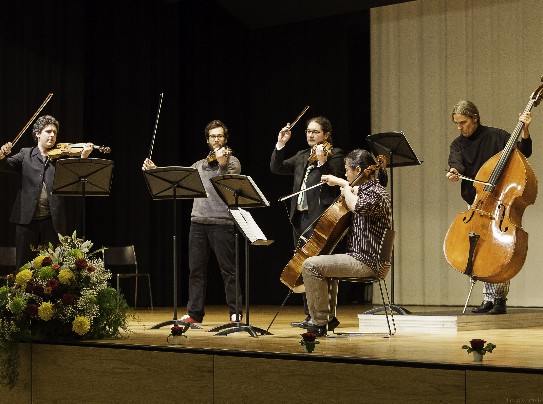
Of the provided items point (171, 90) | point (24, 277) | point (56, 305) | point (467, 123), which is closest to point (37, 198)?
point (24, 277)

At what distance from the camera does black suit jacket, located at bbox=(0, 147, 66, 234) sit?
6406 mm

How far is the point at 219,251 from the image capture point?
6.34 m

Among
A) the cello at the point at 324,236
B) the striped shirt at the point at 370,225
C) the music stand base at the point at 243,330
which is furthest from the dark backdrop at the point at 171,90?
the striped shirt at the point at 370,225

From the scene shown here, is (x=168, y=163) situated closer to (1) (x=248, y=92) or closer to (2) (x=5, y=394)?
(1) (x=248, y=92)

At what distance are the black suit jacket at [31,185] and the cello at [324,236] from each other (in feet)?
6.51

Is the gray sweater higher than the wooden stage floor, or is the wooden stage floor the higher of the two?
the gray sweater

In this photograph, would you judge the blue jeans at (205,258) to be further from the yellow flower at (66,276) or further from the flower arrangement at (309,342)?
the flower arrangement at (309,342)

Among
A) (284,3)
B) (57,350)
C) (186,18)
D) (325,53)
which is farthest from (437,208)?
(57,350)

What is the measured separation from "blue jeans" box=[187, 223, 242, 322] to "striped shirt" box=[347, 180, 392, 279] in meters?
1.44

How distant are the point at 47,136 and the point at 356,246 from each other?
2.64 m

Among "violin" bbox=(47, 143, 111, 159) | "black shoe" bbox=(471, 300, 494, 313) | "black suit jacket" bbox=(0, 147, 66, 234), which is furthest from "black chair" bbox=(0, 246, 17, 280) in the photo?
"black shoe" bbox=(471, 300, 494, 313)

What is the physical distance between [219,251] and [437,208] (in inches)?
133

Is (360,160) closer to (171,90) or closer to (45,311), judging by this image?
(45,311)

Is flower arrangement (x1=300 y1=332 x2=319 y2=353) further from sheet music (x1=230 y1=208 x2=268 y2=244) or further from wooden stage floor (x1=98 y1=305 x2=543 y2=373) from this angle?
sheet music (x1=230 y1=208 x2=268 y2=244)
